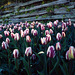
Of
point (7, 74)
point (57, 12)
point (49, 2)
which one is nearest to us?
point (7, 74)

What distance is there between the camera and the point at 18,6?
707 cm

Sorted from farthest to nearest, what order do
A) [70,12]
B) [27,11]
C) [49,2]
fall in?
[27,11], [49,2], [70,12]

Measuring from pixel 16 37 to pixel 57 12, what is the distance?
Result: 11.5 feet

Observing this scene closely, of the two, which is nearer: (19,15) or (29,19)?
(29,19)

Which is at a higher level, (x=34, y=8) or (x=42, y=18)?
(x=34, y=8)

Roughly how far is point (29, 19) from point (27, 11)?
0.63m

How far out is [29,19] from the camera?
612 cm

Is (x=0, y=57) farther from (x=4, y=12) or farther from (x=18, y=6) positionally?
(x=4, y=12)

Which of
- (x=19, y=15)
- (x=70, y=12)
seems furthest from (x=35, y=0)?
(x=70, y=12)

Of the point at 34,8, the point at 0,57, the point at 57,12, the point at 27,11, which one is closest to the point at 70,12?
the point at 57,12

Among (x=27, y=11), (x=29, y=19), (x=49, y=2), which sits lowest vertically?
(x=29, y=19)

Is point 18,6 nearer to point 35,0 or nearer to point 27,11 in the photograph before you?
point 27,11

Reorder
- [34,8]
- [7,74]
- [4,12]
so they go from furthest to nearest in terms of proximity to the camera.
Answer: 1. [4,12]
2. [34,8]
3. [7,74]

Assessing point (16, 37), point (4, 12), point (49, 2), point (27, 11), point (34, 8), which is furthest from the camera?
point (4, 12)
